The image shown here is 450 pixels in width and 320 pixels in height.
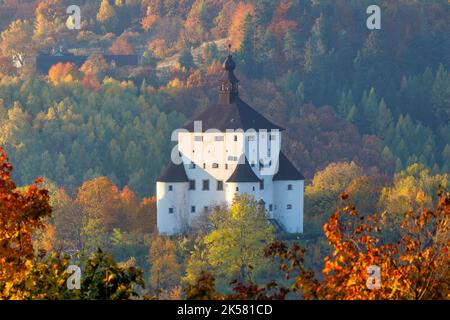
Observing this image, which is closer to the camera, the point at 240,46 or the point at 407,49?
the point at 240,46

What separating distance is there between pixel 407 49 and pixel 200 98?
3274 centimetres

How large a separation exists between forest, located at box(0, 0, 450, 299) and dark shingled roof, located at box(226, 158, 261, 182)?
227cm

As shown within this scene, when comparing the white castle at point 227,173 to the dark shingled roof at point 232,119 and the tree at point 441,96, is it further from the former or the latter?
the tree at point 441,96

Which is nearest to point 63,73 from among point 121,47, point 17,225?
point 121,47

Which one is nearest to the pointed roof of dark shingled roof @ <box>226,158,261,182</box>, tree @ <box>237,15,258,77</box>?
dark shingled roof @ <box>226,158,261,182</box>

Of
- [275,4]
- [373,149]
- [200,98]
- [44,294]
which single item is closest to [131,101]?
[200,98]

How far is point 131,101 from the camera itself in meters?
161

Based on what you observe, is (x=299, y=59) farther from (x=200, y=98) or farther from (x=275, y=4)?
(x=200, y=98)

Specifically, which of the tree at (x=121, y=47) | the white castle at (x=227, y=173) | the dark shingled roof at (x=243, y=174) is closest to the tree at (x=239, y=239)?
the white castle at (x=227, y=173)

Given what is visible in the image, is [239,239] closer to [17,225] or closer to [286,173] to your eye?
[286,173]

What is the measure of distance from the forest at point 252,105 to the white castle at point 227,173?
1441 millimetres

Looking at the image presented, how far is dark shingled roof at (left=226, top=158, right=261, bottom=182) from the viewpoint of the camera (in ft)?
381

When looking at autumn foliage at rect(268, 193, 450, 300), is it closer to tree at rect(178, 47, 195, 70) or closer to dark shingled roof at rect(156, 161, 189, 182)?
dark shingled roof at rect(156, 161, 189, 182)
